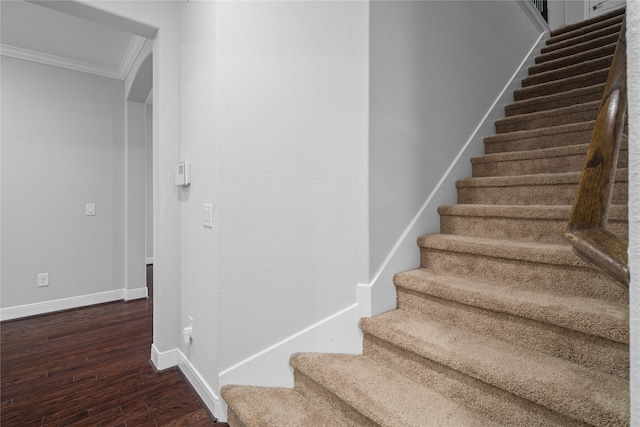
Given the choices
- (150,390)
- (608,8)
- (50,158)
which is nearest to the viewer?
(150,390)

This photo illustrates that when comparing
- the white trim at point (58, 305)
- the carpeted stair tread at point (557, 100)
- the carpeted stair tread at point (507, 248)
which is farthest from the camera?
the white trim at point (58, 305)

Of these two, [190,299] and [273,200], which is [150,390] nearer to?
[190,299]

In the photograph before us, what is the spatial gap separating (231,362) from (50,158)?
10.1 ft

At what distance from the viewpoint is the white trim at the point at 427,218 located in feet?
5.56

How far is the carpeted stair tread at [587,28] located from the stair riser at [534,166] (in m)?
2.41

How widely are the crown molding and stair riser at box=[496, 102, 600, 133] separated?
3.10 metres

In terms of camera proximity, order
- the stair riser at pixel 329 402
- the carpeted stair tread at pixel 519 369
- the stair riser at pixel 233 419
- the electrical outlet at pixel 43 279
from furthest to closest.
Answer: the electrical outlet at pixel 43 279
the stair riser at pixel 233 419
the stair riser at pixel 329 402
the carpeted stair tread at pixel 519 369

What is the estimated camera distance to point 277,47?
1591 mm

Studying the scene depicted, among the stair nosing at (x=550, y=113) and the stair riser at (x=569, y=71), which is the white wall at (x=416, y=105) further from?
the stair riser at (x=569, y=71)

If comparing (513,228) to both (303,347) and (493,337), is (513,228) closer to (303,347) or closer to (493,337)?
(493,337)

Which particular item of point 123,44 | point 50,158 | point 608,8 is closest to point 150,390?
point 50,158

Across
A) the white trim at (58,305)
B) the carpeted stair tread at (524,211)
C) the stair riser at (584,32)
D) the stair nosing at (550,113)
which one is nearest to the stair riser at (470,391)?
the carpeted stair tread at (524,211)

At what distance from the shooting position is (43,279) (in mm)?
3189

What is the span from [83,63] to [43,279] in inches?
86.4
